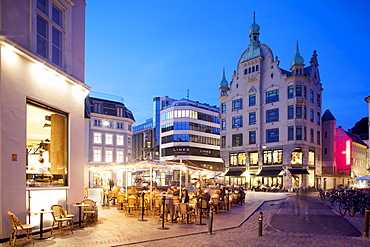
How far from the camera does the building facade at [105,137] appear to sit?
53875 mm

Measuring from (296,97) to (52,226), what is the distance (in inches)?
1746

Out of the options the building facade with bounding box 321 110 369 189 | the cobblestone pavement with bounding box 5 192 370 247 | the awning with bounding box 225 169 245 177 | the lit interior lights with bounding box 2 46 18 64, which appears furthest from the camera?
the building facade with bounding box 321 110 369 189

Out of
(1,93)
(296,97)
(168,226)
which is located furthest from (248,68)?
(1,93)

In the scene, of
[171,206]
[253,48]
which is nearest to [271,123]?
[253,48]

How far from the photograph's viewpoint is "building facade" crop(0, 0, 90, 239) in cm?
982

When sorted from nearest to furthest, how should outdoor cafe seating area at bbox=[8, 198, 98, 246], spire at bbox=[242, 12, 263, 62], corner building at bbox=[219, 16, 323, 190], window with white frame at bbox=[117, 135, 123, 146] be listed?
outdoor cafe seating area at bbox=[8, 198, 98, 246], corner building at bbox=[219, 16, 323, 190], spire at bbox=[242, 12, 263, 62], window with white frame at bbox=[117, 135, 123, 146]

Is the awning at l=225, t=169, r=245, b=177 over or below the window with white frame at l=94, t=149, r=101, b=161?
below

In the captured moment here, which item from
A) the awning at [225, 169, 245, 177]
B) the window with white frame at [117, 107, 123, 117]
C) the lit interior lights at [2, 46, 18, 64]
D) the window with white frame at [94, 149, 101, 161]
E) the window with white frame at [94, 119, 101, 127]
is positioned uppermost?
the window with white frame at [117, 107, 123, 117]

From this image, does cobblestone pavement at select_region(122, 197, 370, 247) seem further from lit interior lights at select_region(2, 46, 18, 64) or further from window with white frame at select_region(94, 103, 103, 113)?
window with white frame at select_region(94, 103, 103, 113)

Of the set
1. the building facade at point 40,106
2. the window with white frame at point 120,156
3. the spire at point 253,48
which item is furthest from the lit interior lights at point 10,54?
the spire at point 253,48

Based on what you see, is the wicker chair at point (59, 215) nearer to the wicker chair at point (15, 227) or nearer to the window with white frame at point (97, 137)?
the wicker chair at point (15, 227)

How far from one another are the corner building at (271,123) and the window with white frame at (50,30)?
4126cm

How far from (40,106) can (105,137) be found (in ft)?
149

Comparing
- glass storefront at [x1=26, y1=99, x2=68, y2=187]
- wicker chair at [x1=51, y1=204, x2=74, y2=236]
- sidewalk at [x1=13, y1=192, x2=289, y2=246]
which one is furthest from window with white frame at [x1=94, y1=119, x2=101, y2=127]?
wicker chair at [x1=51, y1=204, x2=74, y2=236]
